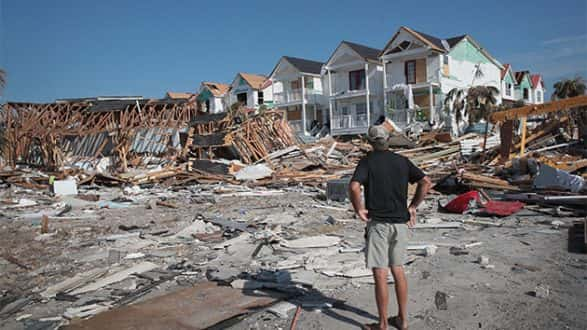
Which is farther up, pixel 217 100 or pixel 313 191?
pixel 217 100

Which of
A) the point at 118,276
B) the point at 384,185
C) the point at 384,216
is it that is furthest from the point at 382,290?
the point at 118,276

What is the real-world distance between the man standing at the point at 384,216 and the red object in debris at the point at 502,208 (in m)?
5.84

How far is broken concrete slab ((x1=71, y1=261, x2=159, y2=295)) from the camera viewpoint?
5.14 m

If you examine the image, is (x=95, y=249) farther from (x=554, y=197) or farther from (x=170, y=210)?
(x=554, y=197)

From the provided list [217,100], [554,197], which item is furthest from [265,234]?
[217,100]

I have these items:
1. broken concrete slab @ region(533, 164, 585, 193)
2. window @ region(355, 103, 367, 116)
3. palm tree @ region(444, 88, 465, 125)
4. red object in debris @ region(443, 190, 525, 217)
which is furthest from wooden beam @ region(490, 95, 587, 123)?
window @ region(355, 103, 367, 116)

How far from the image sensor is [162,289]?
5.07m

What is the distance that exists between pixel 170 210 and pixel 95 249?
4.01 m

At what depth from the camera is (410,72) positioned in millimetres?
33469

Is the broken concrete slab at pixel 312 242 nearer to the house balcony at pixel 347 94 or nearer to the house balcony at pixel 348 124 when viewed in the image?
the house balcony at pixel 348 124

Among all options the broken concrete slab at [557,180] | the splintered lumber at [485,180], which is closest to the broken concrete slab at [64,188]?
the splintered lumber at [485,180]

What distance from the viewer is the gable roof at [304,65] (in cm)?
4051

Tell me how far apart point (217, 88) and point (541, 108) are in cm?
4329

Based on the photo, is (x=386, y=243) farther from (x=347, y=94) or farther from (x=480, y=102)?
(x=347, y=94)
